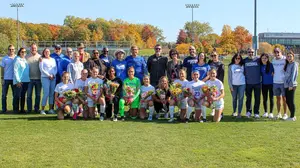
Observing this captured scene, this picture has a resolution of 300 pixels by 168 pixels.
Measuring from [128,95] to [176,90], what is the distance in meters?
1.27

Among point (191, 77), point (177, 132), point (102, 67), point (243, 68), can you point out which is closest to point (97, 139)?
point (177, 132)

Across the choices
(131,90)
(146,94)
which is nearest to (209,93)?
(146,94)

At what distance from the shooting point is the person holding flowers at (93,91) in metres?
9.14

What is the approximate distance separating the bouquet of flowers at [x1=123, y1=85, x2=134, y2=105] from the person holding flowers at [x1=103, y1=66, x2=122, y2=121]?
0.16m

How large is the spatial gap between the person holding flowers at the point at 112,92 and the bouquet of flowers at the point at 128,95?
0.54 feet

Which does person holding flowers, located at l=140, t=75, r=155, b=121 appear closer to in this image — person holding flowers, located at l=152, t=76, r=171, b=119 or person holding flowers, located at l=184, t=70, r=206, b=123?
person holding flowers, located at l=152, t=76, r=171, b=119

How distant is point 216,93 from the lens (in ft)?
29.2

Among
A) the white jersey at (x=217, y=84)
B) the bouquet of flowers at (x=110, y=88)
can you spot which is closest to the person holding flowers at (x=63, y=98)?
the bouquet of flowers at (x=110, y=88)

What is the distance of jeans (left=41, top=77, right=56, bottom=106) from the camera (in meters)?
9.91

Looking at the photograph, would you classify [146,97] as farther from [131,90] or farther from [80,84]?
[80,84]

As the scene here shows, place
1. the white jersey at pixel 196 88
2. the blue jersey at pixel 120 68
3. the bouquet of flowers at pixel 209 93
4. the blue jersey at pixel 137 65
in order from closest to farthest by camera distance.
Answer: the bouquet of flowers at pixel 209 93 → the white jersey at pixel 196 88 → the blue jersey at pixel 120 68 → the blue jersey at pixel 137 65

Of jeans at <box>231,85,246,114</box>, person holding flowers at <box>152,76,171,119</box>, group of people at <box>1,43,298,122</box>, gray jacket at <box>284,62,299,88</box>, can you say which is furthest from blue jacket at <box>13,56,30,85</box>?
gray jacket at <box>284,62,299,88</box>

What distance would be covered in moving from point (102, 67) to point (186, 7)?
53.3 m

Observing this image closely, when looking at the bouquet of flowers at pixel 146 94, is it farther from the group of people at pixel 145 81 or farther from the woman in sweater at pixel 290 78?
the woman in sweater at pixel 290 78
